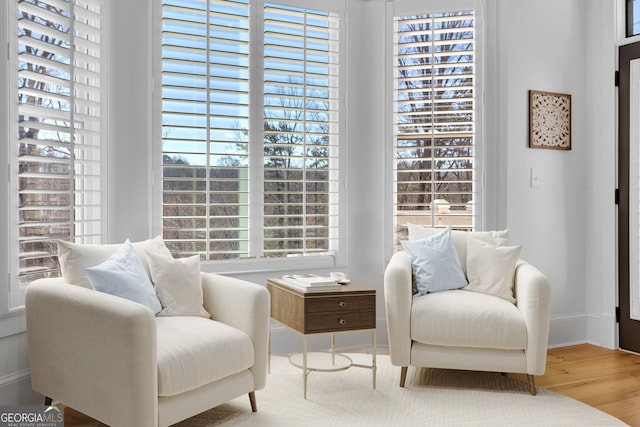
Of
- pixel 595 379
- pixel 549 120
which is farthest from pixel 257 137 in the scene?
pixel 595 379

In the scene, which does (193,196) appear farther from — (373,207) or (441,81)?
(441,81)

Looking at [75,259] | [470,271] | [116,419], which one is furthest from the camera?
[470,271]

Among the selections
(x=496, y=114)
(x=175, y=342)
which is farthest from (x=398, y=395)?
(x=496, y=114)

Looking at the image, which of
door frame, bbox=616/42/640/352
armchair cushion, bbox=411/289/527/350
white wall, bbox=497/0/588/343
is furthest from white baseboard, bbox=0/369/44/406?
door frame, bbox=616/42/640/352

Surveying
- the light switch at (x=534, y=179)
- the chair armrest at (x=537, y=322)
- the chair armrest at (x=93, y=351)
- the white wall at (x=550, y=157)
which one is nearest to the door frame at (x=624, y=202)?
the white wall at (x=550, y=157)

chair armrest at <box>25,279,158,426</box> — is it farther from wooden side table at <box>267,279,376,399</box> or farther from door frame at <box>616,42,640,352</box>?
door frame at <box>616,42,640,352</box>

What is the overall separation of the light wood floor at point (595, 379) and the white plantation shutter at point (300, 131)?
3.50 feet

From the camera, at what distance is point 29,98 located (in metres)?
2.98

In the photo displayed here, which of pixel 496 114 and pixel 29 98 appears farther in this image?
pixel 496 114

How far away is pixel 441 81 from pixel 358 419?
2464 mm

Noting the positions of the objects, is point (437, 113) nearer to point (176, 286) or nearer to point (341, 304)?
point (341, 304)

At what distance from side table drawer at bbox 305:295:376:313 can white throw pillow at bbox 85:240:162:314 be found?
80 cm

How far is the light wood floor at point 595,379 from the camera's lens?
2.97m

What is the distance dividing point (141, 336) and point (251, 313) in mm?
682
